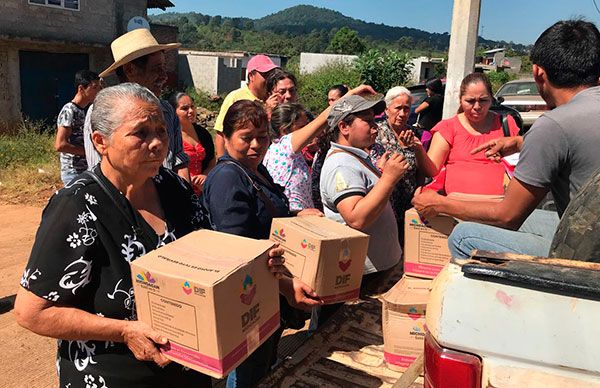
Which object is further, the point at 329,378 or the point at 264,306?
the point at 329,378

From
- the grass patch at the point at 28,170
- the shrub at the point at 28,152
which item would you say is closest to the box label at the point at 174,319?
the grass patch at the point at 28,170

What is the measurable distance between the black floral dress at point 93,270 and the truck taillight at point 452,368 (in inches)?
41.2

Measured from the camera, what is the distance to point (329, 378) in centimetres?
244

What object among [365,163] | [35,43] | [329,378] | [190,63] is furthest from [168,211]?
[190,63]

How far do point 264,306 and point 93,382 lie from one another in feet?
2.16

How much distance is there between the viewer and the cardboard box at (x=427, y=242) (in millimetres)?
2756

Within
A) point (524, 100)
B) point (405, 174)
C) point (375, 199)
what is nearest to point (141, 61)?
point (375, 199)

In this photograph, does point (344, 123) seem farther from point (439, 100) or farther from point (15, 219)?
point (15, 219)

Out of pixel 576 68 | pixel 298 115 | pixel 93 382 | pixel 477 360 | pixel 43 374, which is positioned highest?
pixel 576 68

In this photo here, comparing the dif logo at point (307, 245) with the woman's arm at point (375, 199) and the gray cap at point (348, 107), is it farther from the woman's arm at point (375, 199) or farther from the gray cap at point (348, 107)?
the gray cap at point (348, 107)

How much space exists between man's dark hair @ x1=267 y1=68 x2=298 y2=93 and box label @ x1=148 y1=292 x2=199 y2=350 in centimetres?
311

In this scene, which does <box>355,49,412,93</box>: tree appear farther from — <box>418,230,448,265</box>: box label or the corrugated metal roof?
<box>418,230,448,265</box>: box label

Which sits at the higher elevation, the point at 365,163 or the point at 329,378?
the point at 365,163

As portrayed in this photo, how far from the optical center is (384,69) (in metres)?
24.4
